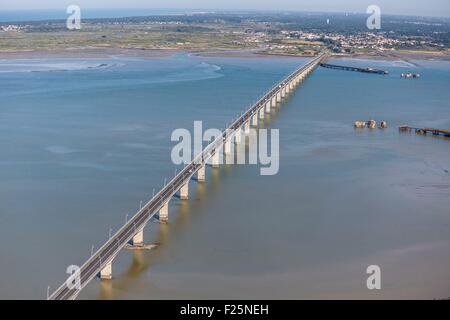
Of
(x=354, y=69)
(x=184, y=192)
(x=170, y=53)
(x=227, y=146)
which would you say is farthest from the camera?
(x=170, y=53)

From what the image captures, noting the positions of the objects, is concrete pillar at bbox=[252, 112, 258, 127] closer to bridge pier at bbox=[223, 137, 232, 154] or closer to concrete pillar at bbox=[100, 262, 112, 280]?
bridge pier at bbox=[223, 137, 232, 154]

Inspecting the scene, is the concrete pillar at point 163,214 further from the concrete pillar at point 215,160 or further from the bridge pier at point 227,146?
the bridge pier at point 227,146

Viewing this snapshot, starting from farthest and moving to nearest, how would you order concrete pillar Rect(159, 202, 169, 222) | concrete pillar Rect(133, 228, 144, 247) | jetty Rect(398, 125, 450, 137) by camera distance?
jetty Rect(398, 125, 450, 137) → concrete pillar Rect(159, 202, 169, 222) → concrete pillar Rect(133, 228, 144, 247)

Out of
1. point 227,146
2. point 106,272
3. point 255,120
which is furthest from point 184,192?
point 255,120

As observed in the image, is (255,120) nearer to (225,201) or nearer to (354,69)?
(225,201)

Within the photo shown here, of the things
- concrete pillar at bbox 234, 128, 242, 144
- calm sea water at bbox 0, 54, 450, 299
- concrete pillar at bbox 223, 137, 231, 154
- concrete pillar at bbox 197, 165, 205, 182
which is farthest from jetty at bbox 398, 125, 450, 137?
concrete pillar at bbox 197, 165, 205, 182

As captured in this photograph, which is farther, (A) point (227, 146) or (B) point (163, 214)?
(A) point (227, 146)

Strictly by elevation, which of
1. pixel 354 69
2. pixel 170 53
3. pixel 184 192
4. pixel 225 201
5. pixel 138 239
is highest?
pixel 170 53
